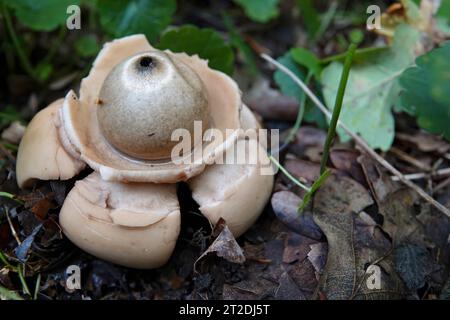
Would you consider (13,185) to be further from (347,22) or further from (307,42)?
(347,22)

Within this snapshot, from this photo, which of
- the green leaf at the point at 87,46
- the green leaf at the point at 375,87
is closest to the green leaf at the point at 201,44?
the green leaf at the point at 375,87

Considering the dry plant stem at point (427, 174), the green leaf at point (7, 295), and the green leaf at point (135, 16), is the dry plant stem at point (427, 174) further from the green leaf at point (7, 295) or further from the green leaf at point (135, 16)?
the green leaf at point (7, 295)

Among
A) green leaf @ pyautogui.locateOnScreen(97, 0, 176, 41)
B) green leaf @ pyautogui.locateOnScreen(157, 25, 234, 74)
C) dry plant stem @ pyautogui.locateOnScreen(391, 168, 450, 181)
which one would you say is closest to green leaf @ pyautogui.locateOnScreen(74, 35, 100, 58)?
green leaf @ pyautogui.locateOnScreen(97, 0, 176, 41)

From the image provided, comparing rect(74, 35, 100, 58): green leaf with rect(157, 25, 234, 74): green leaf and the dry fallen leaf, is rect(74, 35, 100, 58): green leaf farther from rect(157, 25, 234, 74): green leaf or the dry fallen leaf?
the dry fallen leaf

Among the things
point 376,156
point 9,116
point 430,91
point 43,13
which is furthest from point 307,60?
point 9,116

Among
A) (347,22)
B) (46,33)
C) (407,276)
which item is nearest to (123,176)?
(407,276)

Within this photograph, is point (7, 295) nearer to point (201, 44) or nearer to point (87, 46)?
point (201, 44)
